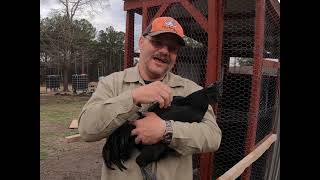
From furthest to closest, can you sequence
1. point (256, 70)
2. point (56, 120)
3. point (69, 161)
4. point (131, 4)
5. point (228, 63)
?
point (56, 120)
point (69, 161)
point (228, 63)
point (131, 4)
point (256, 70)

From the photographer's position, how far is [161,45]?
178cm

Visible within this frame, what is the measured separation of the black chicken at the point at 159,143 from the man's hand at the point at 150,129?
3 centimetres

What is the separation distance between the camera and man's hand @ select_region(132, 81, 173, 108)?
1497mm

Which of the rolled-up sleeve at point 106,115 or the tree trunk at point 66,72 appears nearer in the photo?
the rolled-up sleeve at point 106,115

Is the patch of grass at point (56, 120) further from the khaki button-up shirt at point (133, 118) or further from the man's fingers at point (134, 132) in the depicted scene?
the man's fingers at point (134, 132)

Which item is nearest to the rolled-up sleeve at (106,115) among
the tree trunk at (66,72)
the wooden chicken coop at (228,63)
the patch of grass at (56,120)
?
the wooden chicken coop at (228,63)

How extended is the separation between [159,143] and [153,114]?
0.14 metres

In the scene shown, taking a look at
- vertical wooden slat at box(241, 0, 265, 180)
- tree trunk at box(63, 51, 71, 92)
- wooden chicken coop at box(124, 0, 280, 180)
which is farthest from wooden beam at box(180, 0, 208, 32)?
tree trunk at box(63, 51, 71, 92)

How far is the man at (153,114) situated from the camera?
5.02 feet

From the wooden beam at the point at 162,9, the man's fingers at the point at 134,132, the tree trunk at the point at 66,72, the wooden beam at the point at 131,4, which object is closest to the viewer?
the man's fingers at the point at 134,132

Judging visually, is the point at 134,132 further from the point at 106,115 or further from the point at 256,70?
the point at 256,70

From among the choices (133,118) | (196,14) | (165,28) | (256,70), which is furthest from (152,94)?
(196,14)

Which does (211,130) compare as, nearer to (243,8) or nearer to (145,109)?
(145,109)
